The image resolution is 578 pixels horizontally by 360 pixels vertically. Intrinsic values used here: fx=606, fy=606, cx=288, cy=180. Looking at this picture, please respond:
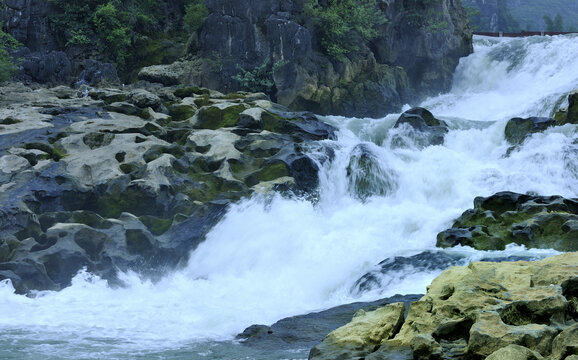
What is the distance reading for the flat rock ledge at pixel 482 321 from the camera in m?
6.36

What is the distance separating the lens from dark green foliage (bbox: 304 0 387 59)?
3047 centimetres

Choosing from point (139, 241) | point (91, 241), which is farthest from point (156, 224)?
point (91, 241)

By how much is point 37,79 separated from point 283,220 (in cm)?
1862

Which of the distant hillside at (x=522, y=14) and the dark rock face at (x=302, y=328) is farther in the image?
the distant hillside at (x=522, y=14)

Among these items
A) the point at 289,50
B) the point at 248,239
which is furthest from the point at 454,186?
the point at 289,50

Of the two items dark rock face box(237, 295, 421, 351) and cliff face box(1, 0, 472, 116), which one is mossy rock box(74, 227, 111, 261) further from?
cliff face box(1, 0, 472, 116)

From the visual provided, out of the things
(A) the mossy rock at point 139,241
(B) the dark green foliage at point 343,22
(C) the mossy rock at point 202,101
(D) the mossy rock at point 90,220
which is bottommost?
(A) the mossy rock at point 139,241

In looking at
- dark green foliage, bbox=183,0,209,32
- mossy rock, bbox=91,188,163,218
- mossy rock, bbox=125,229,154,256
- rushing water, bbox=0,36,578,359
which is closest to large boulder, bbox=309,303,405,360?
rushing water, bbox=0,36,578,359

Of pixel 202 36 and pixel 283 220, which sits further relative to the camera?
pixel 202 36

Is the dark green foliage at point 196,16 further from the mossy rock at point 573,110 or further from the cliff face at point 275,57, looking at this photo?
the mossy rock at point 573,110

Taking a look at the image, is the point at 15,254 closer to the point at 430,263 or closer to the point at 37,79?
the point at 430,263

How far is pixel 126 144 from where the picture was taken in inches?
723

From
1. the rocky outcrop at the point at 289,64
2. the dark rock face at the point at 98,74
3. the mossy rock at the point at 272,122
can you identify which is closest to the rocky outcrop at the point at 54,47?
the dark rock face at the point at 98,74

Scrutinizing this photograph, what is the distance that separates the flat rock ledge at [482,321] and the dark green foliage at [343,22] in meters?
→ 23.6
